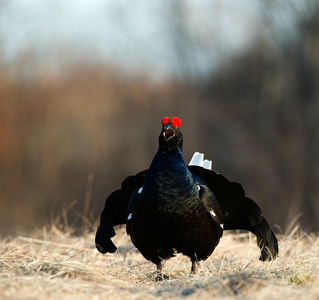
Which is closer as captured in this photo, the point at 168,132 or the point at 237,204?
the point at 168,132

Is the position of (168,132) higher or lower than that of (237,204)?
higher

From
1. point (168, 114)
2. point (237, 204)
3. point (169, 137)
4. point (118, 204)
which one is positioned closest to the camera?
point (169, 137)

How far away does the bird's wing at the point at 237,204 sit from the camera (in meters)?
3.61

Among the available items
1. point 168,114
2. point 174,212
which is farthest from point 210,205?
point 168,114

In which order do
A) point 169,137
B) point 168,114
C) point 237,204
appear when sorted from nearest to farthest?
1. point 169,137
2. point 237,204
3. point 168,114

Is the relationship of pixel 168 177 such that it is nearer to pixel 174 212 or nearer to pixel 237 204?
pixel 174 212

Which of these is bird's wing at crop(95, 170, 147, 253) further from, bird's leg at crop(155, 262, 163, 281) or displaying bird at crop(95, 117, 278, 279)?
bird's leg at crop(155, 262, 163, 281)

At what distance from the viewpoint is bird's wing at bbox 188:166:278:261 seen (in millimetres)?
3611

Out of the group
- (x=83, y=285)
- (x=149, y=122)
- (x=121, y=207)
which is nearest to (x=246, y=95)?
(x=149, y=122)

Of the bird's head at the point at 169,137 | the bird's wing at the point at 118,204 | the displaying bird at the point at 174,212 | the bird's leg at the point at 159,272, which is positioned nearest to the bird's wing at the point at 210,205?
the displaying bird at the point at 174,212

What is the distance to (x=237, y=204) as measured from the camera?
12.0ft

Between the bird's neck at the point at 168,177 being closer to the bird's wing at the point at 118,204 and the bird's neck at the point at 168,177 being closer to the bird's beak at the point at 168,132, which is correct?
the bird's beak at the point at 168,132

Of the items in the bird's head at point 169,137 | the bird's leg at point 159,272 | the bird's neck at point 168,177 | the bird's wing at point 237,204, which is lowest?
the bird's leg at point 159,272

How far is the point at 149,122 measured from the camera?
11.3m
